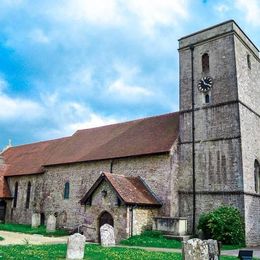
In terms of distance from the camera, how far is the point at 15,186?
3750cm

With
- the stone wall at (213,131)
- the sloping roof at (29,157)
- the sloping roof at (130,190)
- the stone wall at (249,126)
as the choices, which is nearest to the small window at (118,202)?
the sloping roof at (130,190)

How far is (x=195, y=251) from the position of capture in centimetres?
1135

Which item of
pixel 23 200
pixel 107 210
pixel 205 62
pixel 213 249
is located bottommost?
pixel 213 249

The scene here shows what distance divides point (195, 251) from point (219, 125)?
1454 centimetres

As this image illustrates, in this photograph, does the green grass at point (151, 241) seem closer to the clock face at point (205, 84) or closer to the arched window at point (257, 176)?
the arched window at point (257, 176)

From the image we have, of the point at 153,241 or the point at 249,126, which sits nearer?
the point at 153,241

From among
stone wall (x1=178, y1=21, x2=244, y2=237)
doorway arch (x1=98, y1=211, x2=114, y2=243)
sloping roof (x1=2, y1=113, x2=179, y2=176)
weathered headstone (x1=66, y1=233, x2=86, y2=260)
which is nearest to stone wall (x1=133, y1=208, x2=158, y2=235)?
doorway arch (x1=98, y1=211, x2=114, y2=243)

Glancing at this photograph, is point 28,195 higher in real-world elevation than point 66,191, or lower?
lower

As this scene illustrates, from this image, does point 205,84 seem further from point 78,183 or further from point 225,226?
point 78,183

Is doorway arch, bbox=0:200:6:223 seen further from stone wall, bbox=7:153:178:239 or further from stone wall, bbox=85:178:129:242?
stone wall, bbox=85:178:129:242

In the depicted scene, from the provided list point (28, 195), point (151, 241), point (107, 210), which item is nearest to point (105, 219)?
point (107, 210)

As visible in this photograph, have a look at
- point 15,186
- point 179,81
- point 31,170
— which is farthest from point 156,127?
point 15,186

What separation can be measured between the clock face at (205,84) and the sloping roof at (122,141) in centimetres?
372

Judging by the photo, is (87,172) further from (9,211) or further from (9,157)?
(9,157)
